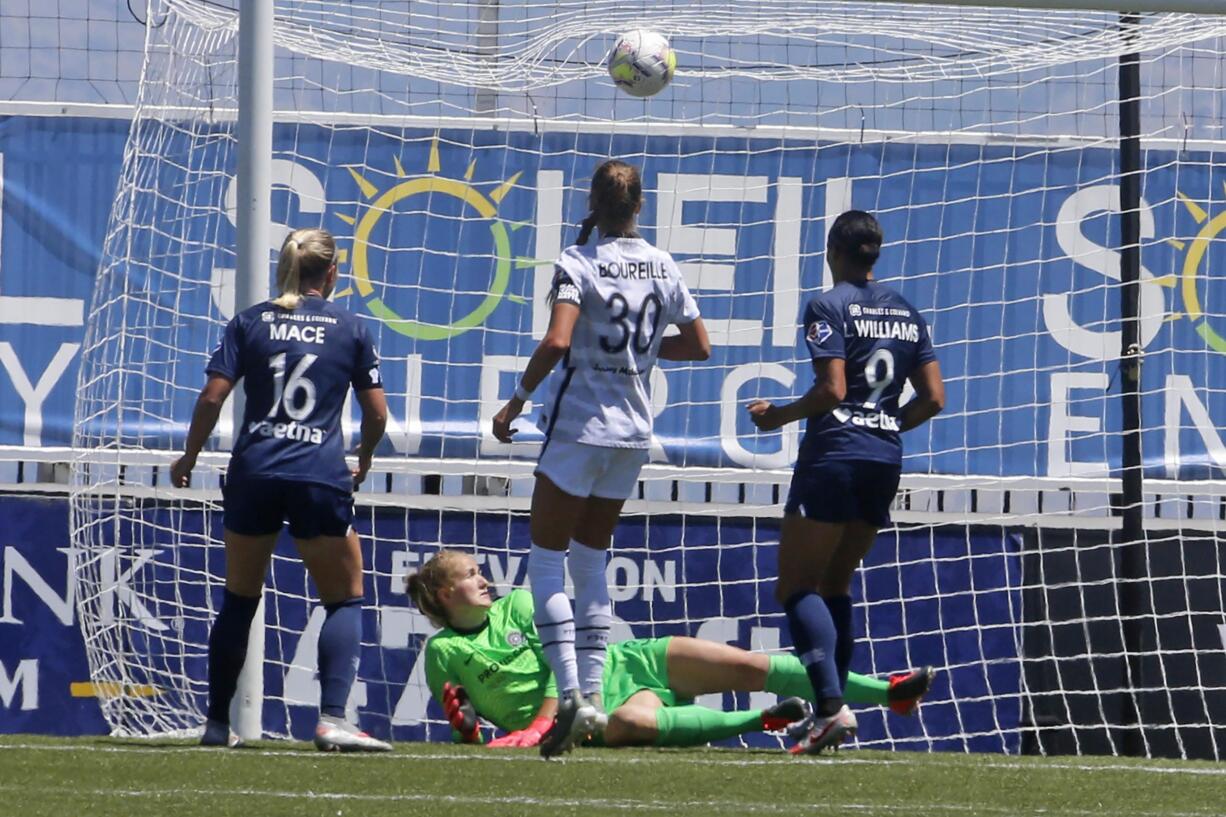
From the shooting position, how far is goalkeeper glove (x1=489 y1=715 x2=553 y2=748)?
6492 mm

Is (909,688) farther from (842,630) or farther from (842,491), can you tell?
(842,491)

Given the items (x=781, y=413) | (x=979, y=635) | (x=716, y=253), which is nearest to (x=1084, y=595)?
(x=979, y=635)

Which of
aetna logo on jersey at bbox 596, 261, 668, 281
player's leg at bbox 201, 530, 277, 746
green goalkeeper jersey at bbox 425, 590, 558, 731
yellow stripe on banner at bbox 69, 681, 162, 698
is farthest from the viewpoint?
yellow stripe on banner at bbox 69, 681, 162, 698

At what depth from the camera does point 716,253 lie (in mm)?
9141

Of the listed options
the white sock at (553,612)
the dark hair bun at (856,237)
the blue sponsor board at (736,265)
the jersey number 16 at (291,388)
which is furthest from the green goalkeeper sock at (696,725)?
the blue sponsor board at (736,265)

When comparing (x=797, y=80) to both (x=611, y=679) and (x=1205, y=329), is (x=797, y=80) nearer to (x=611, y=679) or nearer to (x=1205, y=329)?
(x=1205, y=329)

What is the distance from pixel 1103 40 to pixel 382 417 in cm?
398

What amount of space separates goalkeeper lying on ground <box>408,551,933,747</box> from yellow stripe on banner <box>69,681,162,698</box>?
1.41m

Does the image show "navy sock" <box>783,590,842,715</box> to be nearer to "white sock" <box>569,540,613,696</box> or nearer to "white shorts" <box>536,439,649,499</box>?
"white sock" <box>569,540,613,696</box>

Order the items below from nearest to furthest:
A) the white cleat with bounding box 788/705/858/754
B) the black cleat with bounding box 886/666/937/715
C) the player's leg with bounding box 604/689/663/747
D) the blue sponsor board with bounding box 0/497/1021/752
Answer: the white cleat with bounding box 788/705/858/754 → the player's leg with bounding box 604/689/663/747 → the black cleat with bounding box 886/666/937/715 → the blue sponsor board with bounding box 0/497/1021/752

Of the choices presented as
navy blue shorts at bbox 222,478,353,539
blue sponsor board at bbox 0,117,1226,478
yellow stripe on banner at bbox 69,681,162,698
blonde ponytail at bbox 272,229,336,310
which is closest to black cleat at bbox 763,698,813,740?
navy blue shorts at bbox 222,478,353,539

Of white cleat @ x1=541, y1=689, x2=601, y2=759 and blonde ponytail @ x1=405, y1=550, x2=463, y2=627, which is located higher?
blonde ponytail @ x1=405, y1=550, x2=463, y2=627

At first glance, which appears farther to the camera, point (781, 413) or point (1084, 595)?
point (1084, 595)

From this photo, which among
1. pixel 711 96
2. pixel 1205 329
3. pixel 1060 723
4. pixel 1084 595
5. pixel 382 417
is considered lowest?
pixel 1060 723
